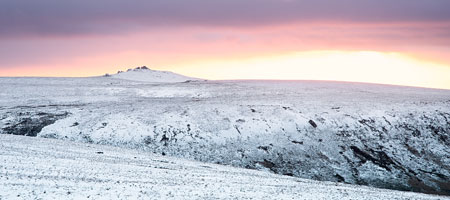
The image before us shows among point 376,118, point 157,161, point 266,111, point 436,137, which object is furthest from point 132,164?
point 436,137

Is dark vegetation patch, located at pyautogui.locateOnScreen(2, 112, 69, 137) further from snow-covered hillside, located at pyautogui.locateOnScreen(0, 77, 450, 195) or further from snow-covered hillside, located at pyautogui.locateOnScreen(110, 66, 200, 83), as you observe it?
snow-covered hillside, located at pyautogui.locateOnScreen(110, 66, 200, 83)

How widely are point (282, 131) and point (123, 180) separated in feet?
79.6

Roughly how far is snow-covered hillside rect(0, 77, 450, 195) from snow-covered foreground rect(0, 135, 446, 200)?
789cm

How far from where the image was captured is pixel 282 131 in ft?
149

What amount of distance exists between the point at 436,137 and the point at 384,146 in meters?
7.12

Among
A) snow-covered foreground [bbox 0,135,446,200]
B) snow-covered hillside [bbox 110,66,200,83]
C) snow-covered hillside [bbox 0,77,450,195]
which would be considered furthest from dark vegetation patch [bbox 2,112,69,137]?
snow-covered hillside [bbox 110,66,200,83]

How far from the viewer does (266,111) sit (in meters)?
50.2

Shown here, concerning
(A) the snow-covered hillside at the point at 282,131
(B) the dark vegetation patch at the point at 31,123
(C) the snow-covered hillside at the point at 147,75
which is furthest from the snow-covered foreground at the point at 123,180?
(C) the snow-covered hillside at the point at 147,75

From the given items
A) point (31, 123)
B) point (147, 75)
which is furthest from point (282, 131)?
point (147, 75)

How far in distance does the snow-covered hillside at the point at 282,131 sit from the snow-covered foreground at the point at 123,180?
7.89 m

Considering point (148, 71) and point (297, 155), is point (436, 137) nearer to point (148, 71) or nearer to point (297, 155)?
point (297, 155)

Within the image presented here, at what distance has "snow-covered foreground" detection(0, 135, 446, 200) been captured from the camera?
21.3 m

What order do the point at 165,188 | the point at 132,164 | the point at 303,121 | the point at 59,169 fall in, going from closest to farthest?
→ 1. the point at 165,188
2. the point at 59,169
3. the point at 132,164
4. the point at 303,121

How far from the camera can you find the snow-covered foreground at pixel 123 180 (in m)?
21.3
